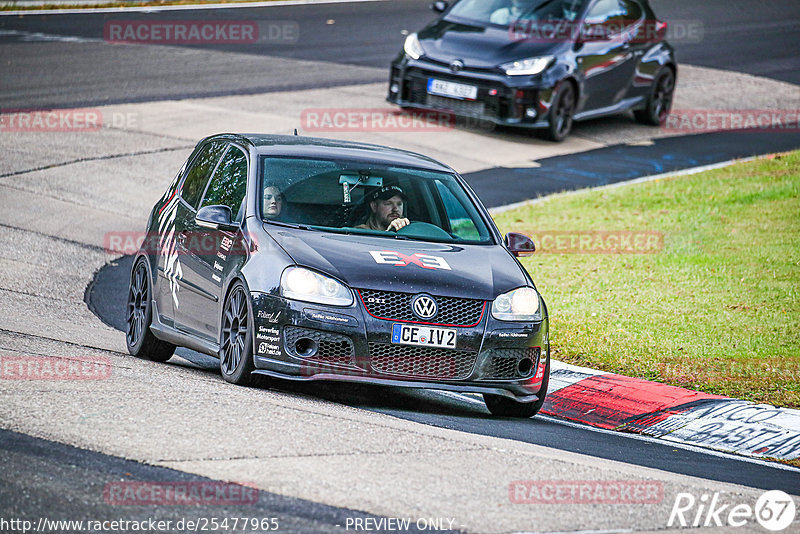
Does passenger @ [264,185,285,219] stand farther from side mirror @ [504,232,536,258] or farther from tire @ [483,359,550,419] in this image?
tire @ [483,359,550,419]

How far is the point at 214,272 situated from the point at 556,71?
36.2 feet

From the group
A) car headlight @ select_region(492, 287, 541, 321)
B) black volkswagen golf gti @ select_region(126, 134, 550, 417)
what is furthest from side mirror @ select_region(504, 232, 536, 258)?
car headlight @ select_region(492, 287, 541, 321)

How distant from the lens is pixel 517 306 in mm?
8008

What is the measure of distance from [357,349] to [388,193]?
1.60 metres

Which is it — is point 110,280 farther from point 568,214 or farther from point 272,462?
point 272,462

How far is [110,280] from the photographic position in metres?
12.6

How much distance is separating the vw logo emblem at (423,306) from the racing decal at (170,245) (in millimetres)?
1963

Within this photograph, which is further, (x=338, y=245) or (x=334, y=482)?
(x=338, y=245)

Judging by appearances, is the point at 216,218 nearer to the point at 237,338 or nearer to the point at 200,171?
the point at 237,338

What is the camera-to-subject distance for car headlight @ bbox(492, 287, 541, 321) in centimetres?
792

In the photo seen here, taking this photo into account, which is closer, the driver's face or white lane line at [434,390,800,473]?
white lane line at [434,390,800,473]

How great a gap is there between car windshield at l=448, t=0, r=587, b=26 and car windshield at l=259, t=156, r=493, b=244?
425 inches

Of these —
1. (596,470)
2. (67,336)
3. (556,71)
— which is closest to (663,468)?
(596,470)

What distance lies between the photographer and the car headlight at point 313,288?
25.0 feet
